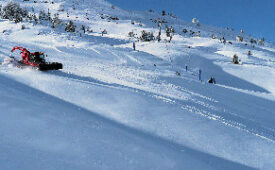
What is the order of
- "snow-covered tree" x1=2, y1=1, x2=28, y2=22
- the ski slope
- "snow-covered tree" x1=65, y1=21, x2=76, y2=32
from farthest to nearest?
"snow-covered tree" x1=2, y1=1, x2=28, y2=22 < "snow-covered tree" x1=65, y1=21, x2=76, y2=32 < the ski slope

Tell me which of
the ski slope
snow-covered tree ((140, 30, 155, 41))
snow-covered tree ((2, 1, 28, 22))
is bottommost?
the ski slope

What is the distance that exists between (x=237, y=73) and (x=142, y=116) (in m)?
14.4

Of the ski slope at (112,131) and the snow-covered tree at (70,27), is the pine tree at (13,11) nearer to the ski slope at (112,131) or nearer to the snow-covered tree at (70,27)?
the snow-covered tree at (70,27)

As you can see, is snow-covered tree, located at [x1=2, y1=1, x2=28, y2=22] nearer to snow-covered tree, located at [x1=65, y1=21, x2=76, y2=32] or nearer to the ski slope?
snow-covered tree, located at [x1=65, y1=21, x2=76, y2=32]

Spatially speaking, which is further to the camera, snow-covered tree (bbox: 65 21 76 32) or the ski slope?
snow-covered tree (bbox: 65 21 76 32)

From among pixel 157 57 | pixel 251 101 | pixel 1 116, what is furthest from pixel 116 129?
pixel 157 57

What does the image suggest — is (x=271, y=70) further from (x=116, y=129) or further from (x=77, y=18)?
(x=77, y=18)

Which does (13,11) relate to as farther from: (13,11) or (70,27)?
(70,27)

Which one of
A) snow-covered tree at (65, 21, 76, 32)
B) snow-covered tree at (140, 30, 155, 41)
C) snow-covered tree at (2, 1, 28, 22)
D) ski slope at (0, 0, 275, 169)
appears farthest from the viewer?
snow-covered tree at (2, 1, 28, 22)

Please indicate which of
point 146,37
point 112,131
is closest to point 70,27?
point 146,37

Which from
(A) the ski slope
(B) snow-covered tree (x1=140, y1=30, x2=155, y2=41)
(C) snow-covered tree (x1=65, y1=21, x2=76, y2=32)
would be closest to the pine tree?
(C) snow-covered tree (x1=65, y1=21, x2=76, y2=32)

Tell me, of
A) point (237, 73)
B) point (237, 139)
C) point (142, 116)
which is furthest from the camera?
point (237, 73)

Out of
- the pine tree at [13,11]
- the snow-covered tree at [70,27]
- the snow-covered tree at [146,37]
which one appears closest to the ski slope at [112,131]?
the snow-covered tree at [70,27]

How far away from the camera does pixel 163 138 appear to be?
450 centimetres
